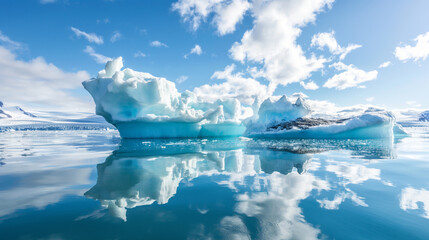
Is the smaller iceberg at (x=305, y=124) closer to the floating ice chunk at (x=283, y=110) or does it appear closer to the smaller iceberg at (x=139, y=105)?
the floating ice chunk at (x=283, y=110)

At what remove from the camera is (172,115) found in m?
19.7

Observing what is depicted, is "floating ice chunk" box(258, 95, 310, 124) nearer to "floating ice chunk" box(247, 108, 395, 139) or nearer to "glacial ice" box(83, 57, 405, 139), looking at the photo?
"glacial ice" box(83, 57, 405, 139)

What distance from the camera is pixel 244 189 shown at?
3342mm

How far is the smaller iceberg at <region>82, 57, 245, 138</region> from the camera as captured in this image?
16.2 metres

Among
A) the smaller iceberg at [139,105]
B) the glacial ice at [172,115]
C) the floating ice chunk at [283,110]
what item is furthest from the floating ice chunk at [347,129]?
the smaller iceberg at [139,105]

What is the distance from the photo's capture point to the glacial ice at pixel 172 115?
16250mm

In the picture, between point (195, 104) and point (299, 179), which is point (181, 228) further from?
point (195, 104)

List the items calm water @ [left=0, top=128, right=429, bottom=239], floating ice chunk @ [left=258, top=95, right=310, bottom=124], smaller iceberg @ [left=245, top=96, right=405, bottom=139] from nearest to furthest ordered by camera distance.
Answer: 1. calm water @ [left=0, top=128, right=429, bottom=239]
2. smaller iceberg @ [left=245, top=96, right=405, bottom=139]
3. floating ice chunk @ [left=258, top=95, right=310, bottom=124]

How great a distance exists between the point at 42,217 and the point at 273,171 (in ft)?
13.3

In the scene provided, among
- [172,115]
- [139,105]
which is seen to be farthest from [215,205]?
[172,115]

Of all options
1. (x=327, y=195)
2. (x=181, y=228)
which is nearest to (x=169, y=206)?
(x=181, y=228)

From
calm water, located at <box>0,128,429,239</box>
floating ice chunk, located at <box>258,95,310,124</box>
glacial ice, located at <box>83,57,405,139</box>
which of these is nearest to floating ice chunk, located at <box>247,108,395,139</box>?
glacial ice, located at <box>83,57,405,139</box>

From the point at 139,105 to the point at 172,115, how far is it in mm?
3404

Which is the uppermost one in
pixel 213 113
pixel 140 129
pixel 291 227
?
pixel 213 113
